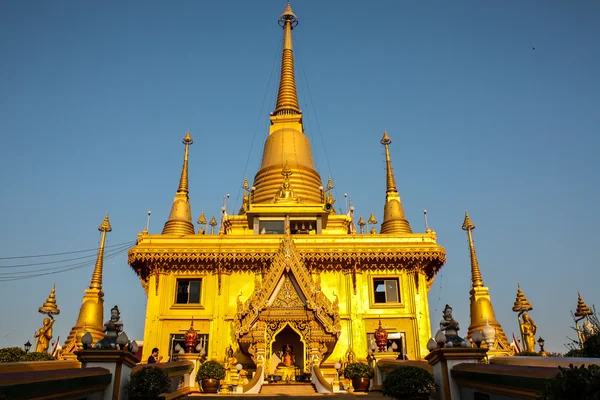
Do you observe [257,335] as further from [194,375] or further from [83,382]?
[83,382]

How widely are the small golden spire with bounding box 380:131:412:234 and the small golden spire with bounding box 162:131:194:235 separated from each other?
11065mm

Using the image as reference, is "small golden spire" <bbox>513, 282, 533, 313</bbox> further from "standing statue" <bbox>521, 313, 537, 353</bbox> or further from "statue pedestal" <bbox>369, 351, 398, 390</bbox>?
"statue pedestal" <bbox>369, 351, 398, 390</bbox>

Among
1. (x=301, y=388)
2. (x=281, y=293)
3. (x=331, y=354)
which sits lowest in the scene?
(x=301, y=388)

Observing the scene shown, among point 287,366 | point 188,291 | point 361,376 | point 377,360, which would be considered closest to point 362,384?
point 361,376

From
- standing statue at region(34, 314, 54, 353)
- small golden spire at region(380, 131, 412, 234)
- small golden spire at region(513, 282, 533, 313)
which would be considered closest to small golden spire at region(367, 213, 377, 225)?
small golden spire at region(380, 131, 412, 234)

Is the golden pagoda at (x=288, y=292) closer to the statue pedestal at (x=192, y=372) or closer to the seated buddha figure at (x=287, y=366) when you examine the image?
the seated buddha figure at (x=287, y=366)

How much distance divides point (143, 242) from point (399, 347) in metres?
11.2

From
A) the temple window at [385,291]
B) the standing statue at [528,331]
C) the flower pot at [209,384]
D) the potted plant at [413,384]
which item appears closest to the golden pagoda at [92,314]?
the flower pot at [209,384]

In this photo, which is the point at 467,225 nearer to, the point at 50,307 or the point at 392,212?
the point at 392,212

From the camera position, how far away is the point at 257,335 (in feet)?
59.8

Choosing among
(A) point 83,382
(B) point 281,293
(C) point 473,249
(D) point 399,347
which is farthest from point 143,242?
(C) point 473,249

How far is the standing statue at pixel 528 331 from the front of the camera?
26784 millimetres

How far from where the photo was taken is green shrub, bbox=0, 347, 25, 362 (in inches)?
646

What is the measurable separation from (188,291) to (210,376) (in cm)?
555
